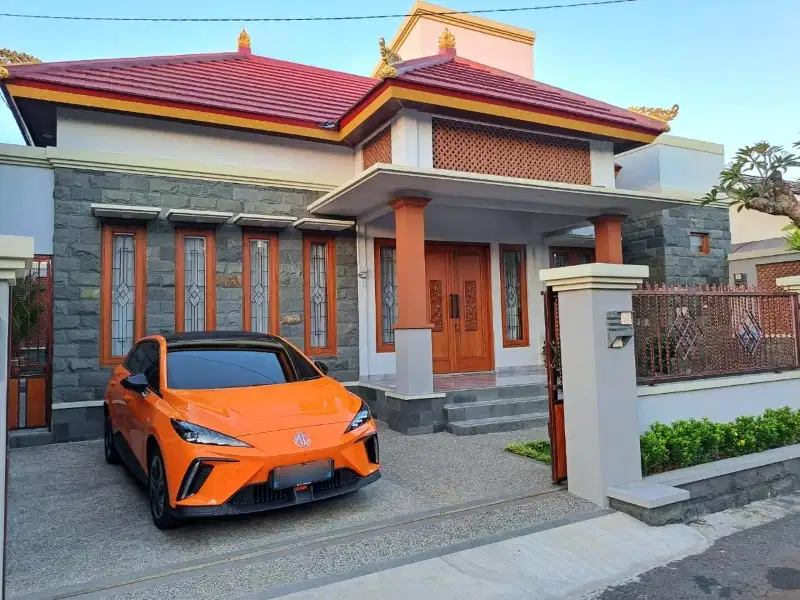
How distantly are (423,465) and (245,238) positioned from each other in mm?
4429

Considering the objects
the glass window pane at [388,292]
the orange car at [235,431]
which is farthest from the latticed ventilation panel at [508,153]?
the orange car at [235,431]

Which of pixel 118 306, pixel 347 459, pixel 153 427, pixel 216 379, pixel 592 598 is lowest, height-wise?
pixel 592 598

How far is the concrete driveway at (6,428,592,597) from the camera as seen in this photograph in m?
3.60

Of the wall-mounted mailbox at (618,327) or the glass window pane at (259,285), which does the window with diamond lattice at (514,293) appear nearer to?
the glass window pane at (259,285)

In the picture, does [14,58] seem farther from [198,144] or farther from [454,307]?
[454,307]

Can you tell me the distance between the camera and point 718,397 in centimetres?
573

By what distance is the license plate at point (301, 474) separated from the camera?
393cm

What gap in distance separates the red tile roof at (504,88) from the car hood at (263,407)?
4.38 metres

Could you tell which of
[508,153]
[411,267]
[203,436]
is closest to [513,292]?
[508,153]

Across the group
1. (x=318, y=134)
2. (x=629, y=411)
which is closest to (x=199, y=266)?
(x=318, y=134)

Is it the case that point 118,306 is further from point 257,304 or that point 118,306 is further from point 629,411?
point 629,411

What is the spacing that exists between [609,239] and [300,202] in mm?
5028

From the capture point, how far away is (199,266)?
8.10 meters

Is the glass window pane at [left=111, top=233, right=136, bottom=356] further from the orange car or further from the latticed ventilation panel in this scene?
the latticed ventilation panel
